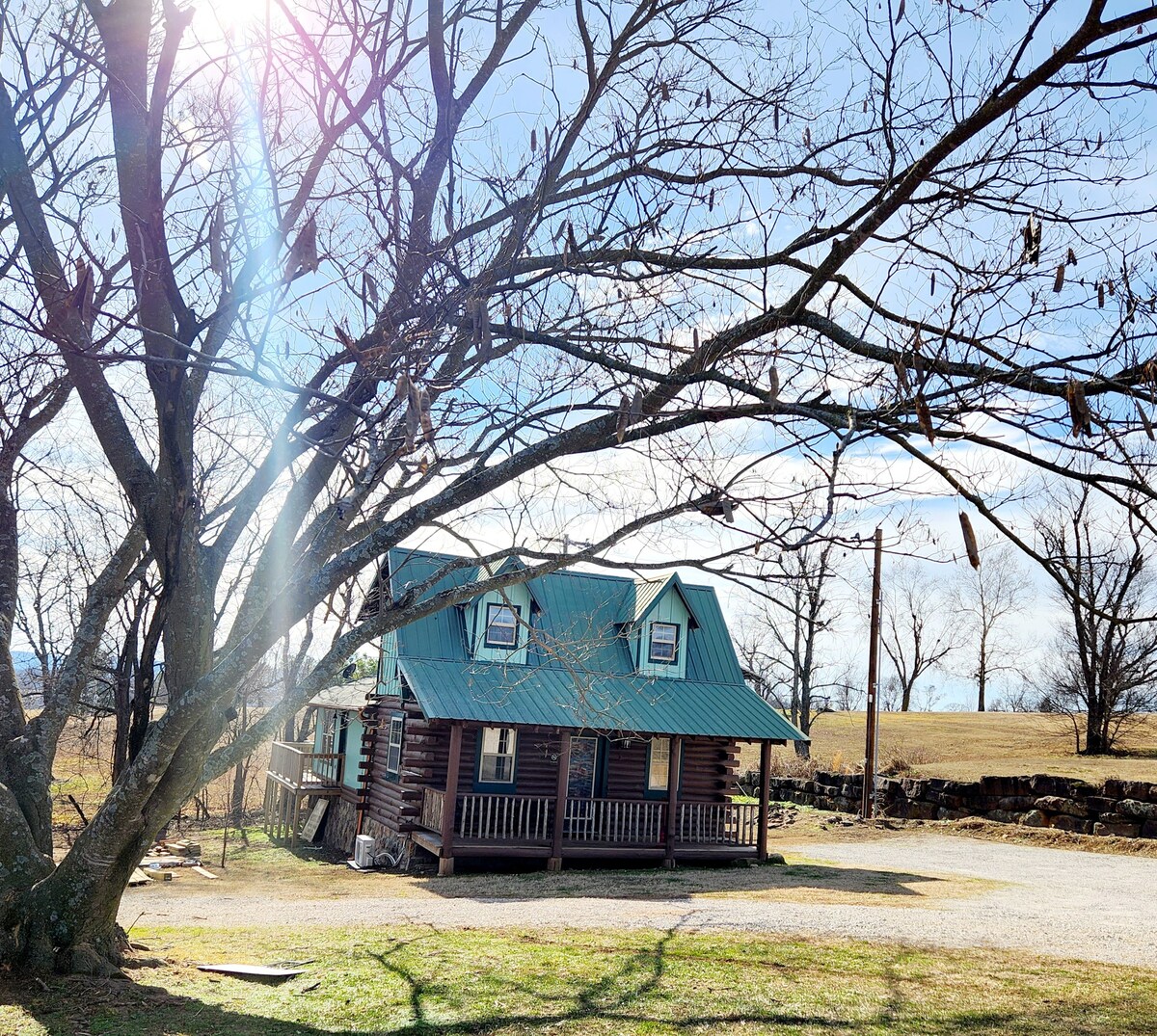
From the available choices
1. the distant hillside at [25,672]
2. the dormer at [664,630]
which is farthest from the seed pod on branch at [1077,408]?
the dormer at [664,630]

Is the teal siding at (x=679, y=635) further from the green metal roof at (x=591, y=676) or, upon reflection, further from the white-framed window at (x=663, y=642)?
the green metal roof at (x=591, y=676)

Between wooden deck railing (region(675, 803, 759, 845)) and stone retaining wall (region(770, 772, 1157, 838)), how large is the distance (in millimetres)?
7585

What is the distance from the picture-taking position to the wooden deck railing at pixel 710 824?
21.7m

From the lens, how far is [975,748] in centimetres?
3972

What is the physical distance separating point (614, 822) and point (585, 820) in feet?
2.37

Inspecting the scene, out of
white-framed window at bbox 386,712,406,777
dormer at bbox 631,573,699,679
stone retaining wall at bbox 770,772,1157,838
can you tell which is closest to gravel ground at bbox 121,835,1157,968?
stone retaining wall at bbox 770,772,1157,838

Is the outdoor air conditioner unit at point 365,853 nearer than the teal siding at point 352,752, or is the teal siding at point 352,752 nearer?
the outdoor air conditioner unit at point 365,853

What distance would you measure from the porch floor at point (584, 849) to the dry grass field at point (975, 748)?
11522 millimetres

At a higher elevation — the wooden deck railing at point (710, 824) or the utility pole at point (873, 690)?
the utility pole at point (873, 690)

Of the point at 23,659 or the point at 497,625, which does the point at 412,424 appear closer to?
the point at 23,659

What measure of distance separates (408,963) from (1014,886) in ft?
39.9

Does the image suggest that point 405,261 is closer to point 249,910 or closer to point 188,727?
point 188,727

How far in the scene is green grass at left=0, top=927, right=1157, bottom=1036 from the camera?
6.54 metres

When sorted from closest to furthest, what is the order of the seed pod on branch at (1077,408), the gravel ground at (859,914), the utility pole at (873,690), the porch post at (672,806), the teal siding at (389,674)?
1. the seed pod on branch at (1077,408)
2. the gravel ground at (859,914)
3. the porch post at (672,806)
4. the teal siding at (389,674)
5. the utility pole at (873,690)
